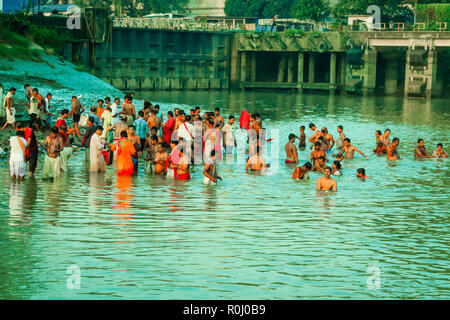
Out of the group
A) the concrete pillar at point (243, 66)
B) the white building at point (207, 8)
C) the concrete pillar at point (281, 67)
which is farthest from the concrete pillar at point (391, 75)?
the white building at point (207, 8)

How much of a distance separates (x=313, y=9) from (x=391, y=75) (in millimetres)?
17333

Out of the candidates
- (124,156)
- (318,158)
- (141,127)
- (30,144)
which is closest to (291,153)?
(318,158)

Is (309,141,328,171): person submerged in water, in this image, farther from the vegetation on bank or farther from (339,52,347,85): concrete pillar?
(339,52,347,85): concrete pillar

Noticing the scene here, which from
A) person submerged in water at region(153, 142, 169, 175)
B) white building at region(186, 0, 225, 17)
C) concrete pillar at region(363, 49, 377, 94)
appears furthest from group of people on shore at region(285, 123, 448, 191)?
white building at region(186, 0, 225, 17)

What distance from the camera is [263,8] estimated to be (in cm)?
10019

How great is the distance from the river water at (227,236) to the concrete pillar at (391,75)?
161 ft

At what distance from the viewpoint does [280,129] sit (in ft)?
131

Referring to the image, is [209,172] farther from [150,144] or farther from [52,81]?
[52,81]

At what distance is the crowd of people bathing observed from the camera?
2052cm

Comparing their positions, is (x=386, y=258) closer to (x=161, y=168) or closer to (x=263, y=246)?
(x=263, y=246)

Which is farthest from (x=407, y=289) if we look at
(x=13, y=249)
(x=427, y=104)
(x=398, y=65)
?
(x=398, y=65)

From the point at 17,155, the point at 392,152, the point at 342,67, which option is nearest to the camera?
the point at 17,155
